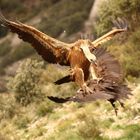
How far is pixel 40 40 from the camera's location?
29.3 ft

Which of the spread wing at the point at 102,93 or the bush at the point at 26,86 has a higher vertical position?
the bush at the point at 26,86

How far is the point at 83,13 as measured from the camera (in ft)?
196

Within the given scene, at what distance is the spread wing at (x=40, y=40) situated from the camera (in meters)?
8.84

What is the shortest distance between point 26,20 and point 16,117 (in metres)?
42.4

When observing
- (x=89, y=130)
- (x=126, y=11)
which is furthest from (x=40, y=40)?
(x=126, y=11)

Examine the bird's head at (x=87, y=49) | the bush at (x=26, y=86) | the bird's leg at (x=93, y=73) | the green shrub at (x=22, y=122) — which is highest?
the bush at (x=26, y=86)

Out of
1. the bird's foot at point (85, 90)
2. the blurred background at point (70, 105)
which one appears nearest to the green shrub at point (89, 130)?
the blurred background at point (70, 105)

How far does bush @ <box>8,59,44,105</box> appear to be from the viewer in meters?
24.9

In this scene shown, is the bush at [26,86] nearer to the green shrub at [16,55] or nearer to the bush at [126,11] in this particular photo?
the bush at [126,11]

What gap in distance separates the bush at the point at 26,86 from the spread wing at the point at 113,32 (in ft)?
50.1

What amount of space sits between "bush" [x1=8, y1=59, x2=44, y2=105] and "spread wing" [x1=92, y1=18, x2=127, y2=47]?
15284 millimetres

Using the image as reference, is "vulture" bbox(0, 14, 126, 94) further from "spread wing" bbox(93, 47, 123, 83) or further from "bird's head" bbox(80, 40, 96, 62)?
"spread wing" bbox(93, 47, 123, 83)

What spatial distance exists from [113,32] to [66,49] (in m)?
0.97

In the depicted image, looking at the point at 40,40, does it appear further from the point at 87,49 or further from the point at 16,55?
the point at 16,55
